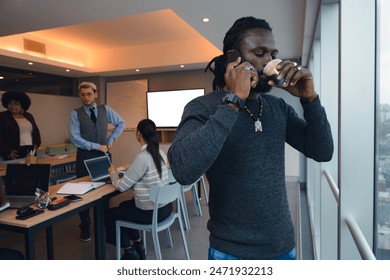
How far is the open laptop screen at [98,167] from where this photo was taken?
246 centimetres

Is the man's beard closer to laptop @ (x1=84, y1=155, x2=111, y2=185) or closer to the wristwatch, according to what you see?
the wristwatch

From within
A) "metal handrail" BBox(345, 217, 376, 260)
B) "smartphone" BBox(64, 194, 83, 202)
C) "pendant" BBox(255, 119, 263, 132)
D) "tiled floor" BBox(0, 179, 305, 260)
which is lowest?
"tiled floor" BBox(0, 179, 305, 260)

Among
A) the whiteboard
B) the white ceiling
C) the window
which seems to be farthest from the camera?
the whiteboard

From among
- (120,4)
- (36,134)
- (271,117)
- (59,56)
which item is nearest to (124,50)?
(59,56)

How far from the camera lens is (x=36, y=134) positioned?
11.7 ft

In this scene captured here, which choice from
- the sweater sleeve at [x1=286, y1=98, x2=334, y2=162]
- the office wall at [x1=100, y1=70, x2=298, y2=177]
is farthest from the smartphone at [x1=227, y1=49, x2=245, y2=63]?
the office wall at [x1=100, y1=70, x2=298, y2=177]

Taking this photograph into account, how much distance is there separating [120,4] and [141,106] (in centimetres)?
412

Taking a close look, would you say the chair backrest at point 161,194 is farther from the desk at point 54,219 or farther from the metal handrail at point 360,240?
the metal handrail at point 360,240

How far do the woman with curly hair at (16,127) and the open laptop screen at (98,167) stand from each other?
48.6 inches

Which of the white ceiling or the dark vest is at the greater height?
the white ceiling

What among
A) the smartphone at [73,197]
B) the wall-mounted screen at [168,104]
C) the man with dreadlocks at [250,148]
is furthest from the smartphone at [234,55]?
the wall-mounted screen at [168,104]

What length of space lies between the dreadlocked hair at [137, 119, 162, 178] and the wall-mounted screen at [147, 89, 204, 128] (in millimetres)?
3923

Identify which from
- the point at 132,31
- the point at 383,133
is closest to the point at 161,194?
the point at 383,133

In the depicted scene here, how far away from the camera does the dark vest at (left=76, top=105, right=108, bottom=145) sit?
110 inches
